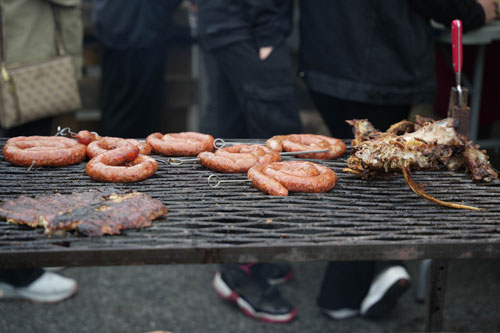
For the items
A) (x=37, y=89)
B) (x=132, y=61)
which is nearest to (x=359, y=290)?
(x=37, y=89)

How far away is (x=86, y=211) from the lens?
2422 mm

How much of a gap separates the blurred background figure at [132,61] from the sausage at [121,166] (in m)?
2.85

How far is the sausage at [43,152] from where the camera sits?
3072mm

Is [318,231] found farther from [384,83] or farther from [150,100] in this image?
[150,100]

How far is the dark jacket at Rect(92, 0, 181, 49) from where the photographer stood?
5.43m

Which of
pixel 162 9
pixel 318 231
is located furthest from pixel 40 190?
pixel 162 9

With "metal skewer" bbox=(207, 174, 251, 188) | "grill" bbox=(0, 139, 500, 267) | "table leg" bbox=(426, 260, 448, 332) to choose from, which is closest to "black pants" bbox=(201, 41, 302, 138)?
"grill" bbox=(0, 139, 500, 267)

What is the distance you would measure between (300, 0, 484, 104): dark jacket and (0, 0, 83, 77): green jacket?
223 centimetres

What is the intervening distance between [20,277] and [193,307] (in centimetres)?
158

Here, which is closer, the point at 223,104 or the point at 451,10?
the point at 451,10

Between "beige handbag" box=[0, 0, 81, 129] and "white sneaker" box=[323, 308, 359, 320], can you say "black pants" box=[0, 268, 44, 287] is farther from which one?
"white sneaker" box=[323, 308, 359, 320]

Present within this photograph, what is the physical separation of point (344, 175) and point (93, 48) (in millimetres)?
4912

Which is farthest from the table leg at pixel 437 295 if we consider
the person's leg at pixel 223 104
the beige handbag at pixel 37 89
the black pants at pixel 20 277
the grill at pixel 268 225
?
the beige handbag at pixel 37 89

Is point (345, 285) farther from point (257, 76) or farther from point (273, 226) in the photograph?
point (273, 226)
